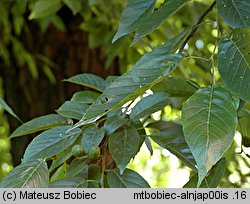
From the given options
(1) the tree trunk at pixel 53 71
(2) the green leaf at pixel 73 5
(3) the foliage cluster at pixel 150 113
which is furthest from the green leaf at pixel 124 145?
(1) the tree trunk at pixel 53 71

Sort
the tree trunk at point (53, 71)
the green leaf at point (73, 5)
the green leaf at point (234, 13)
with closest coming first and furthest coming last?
the green leaf at point (234, 13), the green leaf at point (73, 5), the tree trunk at point (53, 71)

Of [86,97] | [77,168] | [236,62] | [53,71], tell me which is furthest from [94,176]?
[53,71]

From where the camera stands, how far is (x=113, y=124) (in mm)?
684

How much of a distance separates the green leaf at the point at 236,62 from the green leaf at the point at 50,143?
0.69ft

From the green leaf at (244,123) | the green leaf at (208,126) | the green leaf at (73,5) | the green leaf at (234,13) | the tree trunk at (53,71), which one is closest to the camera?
the green leaf at (208,126)

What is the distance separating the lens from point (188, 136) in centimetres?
52

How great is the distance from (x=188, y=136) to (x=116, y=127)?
17cm

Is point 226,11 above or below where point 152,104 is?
above

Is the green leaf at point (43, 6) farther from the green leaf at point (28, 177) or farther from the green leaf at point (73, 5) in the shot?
the green leaf at point (28, 177)

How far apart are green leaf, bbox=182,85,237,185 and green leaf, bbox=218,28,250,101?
2 cm

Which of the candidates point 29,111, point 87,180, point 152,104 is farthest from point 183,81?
point 29,111

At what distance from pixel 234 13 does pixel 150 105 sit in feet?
0.53

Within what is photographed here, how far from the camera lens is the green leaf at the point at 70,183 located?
0.64 m

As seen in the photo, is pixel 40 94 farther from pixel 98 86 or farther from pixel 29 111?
pixel 98 86
